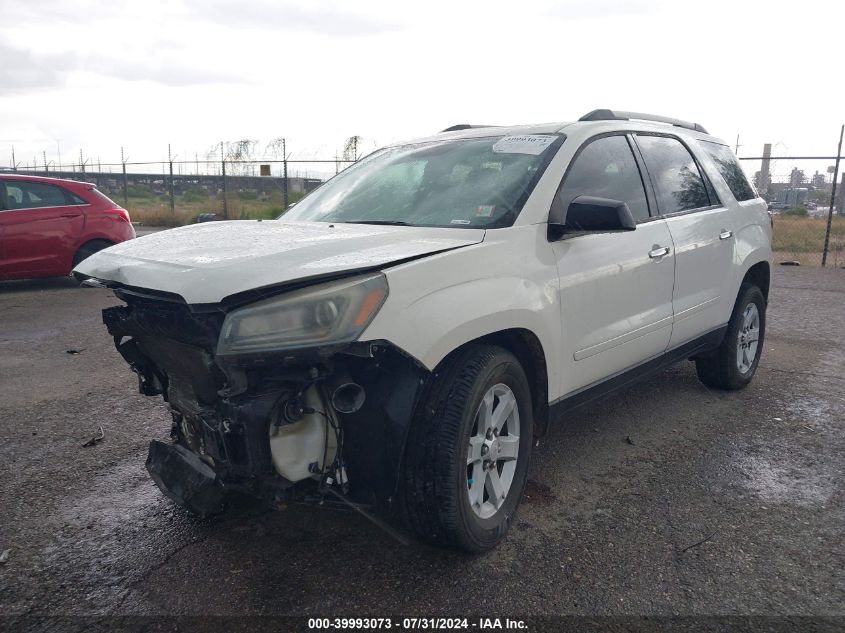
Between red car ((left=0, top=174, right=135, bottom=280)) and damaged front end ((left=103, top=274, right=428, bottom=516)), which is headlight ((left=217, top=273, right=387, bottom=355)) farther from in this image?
red car ((left=0, top=174, right=135, bottom=280))

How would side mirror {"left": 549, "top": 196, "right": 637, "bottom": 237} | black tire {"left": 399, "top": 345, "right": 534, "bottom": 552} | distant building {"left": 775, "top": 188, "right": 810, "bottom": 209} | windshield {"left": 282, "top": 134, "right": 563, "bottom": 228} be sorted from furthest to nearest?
1. distant building {"left": 775, "top": 188, "right": 810, "bottom": 209}
2. windshield {"left": 282, "top": 134, "right": 563, "bottom": 228}
3. side mirror {"left": 549, "top": 196, "right": 637, "bottom": 237}
4. black tire {"left": 399, "top": 345, "right": 534, "bottom": 552}

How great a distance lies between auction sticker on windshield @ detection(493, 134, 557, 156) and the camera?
3445 mm

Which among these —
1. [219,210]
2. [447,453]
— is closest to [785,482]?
[447,453]

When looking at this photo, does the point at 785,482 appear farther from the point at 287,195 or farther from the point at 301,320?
the point at 287,195

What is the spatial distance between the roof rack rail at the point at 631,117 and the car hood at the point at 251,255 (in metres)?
1.38

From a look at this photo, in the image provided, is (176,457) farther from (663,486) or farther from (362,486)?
(663,486)

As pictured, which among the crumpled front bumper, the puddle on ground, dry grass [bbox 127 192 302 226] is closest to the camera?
the crumpled front bumper

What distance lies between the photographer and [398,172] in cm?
384

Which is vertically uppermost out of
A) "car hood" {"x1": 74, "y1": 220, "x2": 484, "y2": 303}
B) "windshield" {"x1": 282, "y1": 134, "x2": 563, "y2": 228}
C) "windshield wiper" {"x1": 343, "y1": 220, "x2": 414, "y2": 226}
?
"windshield" {"x1": 282, "y1": 134, "x2": 563, "y2": 228}

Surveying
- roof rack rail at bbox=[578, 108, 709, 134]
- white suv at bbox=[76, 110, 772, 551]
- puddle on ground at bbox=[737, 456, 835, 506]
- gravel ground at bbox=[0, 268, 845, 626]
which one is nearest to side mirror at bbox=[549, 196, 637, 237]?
white suv at bbox=[76, 110, 772, 551]

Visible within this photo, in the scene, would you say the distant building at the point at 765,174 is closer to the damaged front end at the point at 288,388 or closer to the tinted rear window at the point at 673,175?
the tinted rear window at the point at 673,175

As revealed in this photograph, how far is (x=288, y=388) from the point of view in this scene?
2371 mm

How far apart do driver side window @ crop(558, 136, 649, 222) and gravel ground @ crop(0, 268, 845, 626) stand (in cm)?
140

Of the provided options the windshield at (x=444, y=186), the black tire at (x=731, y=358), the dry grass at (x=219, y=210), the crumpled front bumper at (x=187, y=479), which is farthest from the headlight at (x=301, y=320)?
the dry grass at (x=219, y=210)
